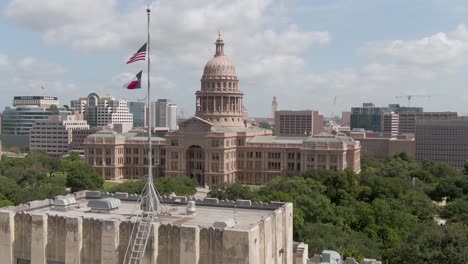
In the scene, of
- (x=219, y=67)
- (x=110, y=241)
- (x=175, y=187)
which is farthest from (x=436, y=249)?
(x=219, y=67)

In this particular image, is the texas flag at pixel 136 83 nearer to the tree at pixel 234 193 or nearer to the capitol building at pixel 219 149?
the tree at pixel 234 193

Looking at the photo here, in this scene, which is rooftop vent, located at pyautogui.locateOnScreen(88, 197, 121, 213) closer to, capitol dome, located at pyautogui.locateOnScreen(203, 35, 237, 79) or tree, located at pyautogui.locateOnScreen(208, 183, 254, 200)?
tree, located at pyautogui.locateOnScreen(208, 183, 254, 200)

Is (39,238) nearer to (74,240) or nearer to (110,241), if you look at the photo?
(74,240)

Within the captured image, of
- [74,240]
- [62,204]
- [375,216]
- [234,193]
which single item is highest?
[62,204]

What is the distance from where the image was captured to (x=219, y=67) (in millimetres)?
162125

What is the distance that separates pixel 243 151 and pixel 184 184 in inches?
1804

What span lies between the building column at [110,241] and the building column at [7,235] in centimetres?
611

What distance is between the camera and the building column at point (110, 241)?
2872 centimetres

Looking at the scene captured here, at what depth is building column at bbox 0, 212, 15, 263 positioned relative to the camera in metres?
30.9

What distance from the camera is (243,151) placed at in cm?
15262

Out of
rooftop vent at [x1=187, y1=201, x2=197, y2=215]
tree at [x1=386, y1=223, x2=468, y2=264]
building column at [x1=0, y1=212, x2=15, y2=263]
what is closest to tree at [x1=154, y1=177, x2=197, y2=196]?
tree at [x1=386, y1=223, x2=468, y2=264]

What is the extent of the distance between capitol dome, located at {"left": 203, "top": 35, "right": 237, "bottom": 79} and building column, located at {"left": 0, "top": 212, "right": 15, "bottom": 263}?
5207 inches

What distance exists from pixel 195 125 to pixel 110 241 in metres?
118

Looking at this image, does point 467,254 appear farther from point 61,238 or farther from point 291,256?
point 61,238
